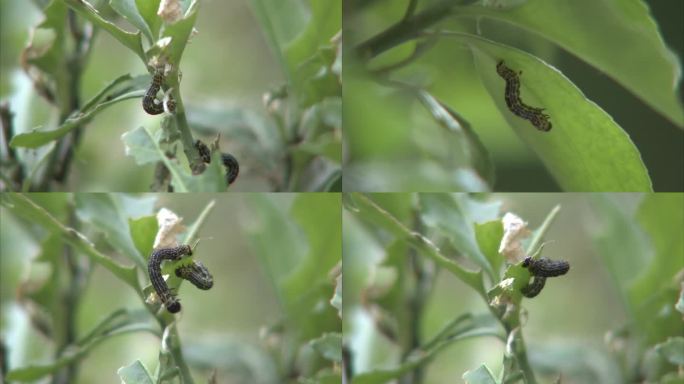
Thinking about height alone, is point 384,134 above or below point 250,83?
below

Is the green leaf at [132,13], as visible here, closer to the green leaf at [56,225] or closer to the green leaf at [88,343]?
the green leaf at [56,225]

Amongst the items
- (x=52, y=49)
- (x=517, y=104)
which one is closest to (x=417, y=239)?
(x=517, y=104)

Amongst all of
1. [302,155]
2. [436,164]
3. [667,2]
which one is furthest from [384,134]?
[667,2]

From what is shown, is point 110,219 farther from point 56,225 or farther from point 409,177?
point 409,177

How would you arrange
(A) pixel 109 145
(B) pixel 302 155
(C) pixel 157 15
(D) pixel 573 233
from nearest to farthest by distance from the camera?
(C) pixel 157 15 < (B) pixel 302 155 < (A) pixel 109 145 < (D) pixel 573 233

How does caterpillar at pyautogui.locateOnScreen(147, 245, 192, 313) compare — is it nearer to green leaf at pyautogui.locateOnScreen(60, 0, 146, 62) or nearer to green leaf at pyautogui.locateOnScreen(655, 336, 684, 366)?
green leaf at pyautogui.locateOnScreen(60, 0, 146, 62)

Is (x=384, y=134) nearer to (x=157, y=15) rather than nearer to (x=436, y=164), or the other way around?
(x=436, y=164)

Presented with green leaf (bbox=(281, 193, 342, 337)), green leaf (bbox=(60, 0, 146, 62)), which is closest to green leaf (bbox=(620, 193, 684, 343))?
green leaf (bbox=(281, 193, 342, 337))
